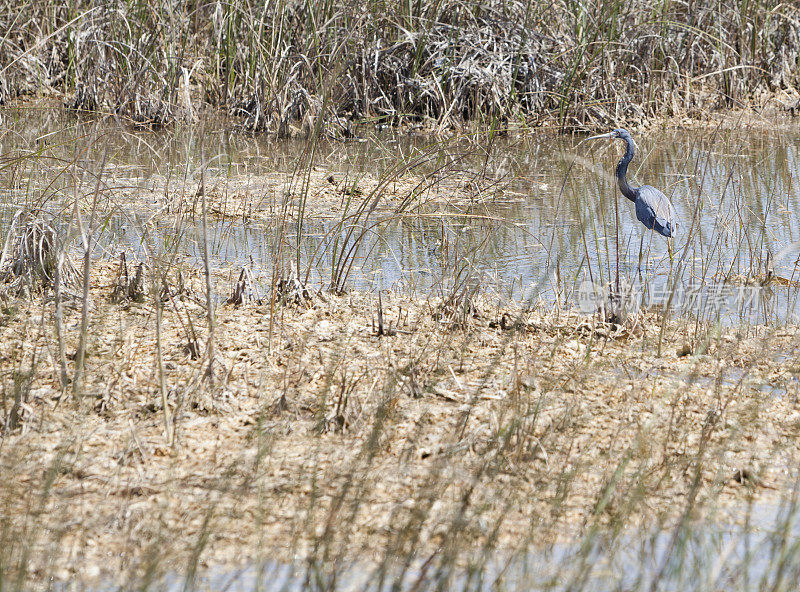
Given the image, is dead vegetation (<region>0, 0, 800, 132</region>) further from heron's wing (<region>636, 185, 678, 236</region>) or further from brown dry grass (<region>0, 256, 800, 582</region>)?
brown dry grass (<region>0, 256, 800, 582</region>)

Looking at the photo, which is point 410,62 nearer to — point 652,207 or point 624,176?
point 624,176

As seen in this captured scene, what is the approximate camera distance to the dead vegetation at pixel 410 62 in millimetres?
8320

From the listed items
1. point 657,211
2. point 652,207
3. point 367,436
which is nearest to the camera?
point 367,436

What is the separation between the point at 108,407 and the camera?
288cm

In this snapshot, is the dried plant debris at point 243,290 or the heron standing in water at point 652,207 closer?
the dried plant debris at point 243,290

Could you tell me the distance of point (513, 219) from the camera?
19.0 ft

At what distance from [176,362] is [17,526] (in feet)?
3.58

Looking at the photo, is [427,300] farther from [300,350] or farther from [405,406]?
A: [405,406]

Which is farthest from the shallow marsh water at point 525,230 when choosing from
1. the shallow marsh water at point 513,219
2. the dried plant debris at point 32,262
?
the dried plant debris at point 32,262

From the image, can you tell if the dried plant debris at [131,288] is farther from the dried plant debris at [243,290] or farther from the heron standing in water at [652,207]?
the heron standing in water at [652,207]

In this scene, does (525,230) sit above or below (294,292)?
above

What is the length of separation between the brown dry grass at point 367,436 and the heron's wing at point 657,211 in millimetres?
1374

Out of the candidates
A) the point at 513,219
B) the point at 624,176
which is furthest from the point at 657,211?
the point at 513,219

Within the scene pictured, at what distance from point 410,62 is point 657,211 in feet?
13.7
